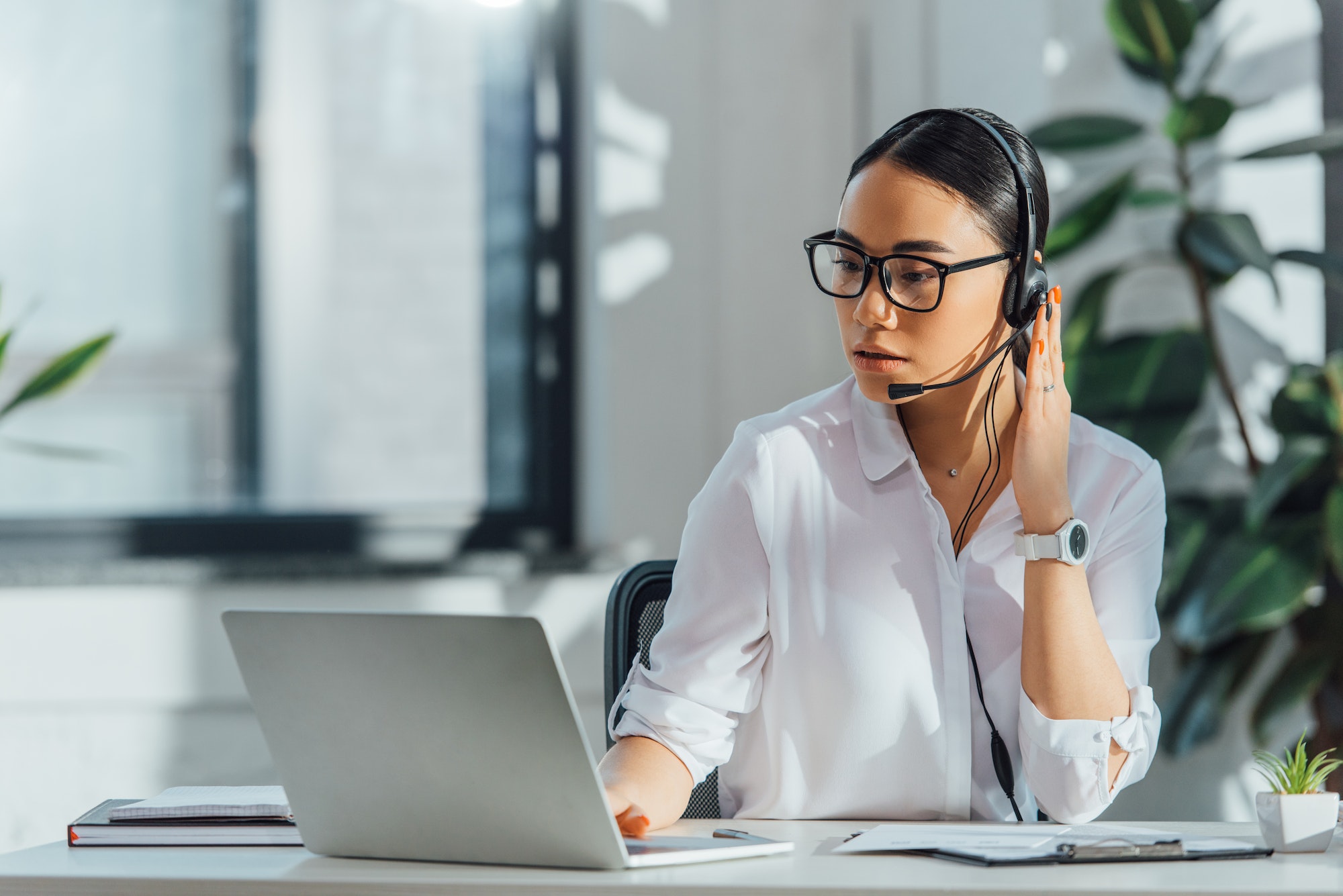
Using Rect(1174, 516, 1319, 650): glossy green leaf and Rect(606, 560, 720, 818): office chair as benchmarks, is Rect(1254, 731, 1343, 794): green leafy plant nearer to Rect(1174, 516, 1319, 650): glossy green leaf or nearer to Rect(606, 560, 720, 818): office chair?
Rect(606, 560, 720, 818): office chair

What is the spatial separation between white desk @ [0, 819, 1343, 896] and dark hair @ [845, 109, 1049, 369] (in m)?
0.59

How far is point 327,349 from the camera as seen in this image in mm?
2494

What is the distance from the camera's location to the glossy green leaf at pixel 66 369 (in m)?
1.98

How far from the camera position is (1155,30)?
2.06 m

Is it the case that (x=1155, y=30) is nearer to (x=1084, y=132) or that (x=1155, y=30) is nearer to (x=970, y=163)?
(x=1084, y=132)

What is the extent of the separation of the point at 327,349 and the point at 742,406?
32.4 inches

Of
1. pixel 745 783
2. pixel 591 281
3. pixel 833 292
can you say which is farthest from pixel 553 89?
pixel 745 783

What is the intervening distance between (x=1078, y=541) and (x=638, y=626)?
46cm

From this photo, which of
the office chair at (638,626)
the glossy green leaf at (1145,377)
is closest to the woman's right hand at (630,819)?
the office chair at (638,626)

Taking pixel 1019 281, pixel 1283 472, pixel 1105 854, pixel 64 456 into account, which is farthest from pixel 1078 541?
pixel 64 456

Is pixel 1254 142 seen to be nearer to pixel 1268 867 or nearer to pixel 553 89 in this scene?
pixel 553 89

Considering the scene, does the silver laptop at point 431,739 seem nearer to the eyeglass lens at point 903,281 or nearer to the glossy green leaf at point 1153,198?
the eyeglass lens at point 903,281

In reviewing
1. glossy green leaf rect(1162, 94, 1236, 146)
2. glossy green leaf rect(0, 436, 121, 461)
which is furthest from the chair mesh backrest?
glossy green leaf rect(0, 436, 121, 461)

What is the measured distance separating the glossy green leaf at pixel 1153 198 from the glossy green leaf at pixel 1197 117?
81 mm
